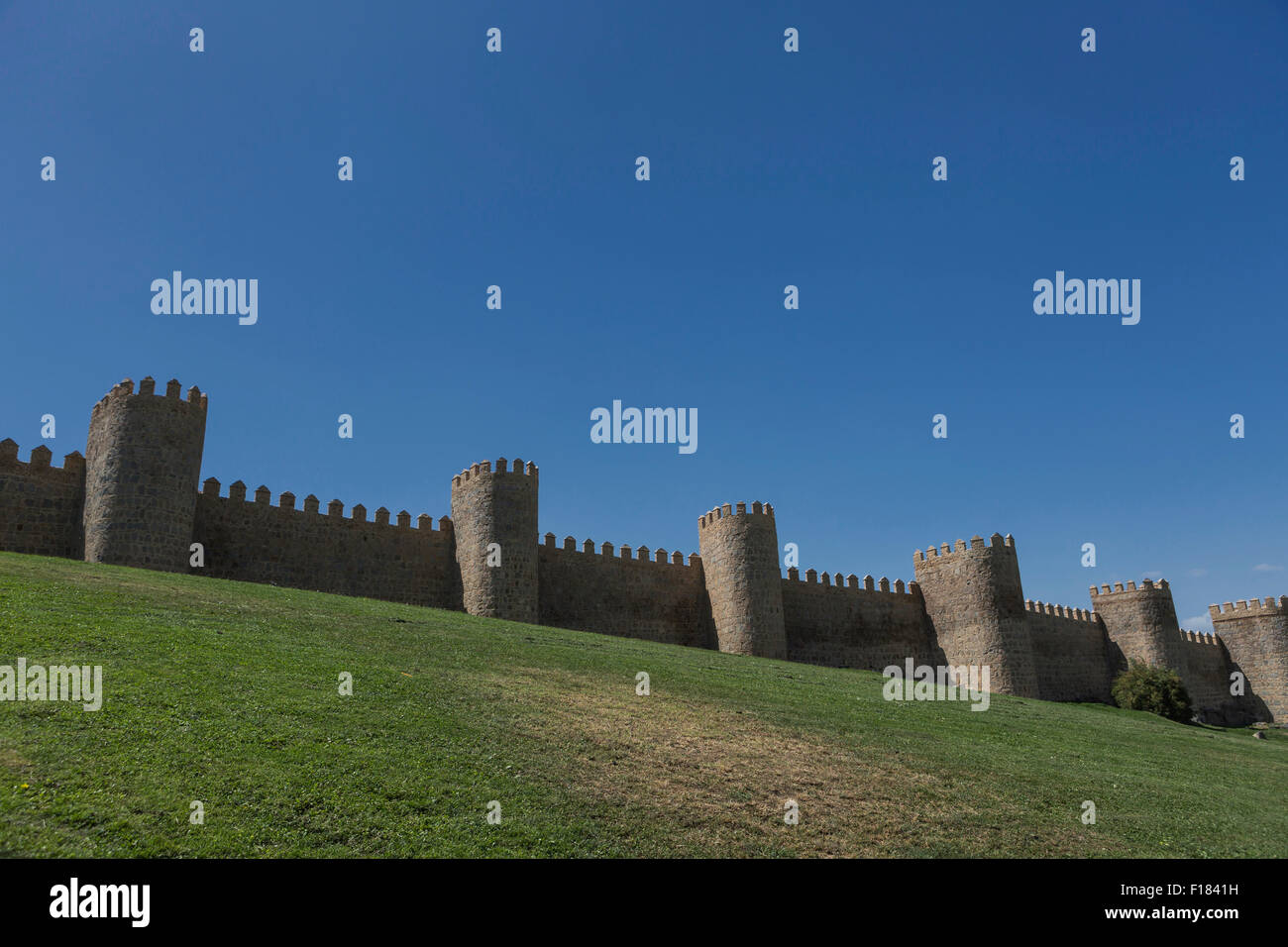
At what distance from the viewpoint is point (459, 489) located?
3050cm

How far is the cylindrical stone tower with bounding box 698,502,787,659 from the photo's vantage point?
109 feet

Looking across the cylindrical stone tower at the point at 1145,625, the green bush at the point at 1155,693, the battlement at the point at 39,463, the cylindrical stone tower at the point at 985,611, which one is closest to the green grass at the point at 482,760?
the battlement at the point at 39,463

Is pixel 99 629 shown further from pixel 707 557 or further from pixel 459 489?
pixel 707 557

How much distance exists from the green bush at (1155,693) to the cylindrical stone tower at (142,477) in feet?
121

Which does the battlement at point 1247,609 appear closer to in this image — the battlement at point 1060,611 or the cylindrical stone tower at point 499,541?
the battlement at point 1060,611

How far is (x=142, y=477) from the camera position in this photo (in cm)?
2338

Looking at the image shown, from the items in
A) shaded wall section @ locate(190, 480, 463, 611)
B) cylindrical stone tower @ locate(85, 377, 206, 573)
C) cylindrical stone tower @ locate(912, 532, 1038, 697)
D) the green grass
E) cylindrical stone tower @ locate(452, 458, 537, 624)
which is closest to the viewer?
the green grass

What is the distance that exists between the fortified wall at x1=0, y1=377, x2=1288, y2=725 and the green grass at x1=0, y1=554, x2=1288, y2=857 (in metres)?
5.41

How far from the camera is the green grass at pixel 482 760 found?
322 inches

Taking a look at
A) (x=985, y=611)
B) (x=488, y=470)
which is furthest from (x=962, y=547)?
(x=488, y=470)

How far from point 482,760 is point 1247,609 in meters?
54.4

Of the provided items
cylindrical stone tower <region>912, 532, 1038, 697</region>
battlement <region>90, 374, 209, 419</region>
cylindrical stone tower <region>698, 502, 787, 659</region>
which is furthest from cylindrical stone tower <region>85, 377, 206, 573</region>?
cylindrical stone tower <region>912, 532, 1038, 697</region>

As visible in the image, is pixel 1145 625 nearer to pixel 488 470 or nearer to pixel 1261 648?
pixel 1261 648

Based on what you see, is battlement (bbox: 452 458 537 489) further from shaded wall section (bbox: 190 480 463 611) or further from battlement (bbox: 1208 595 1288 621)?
battlement (bbox: 1208 595 1288 621)
